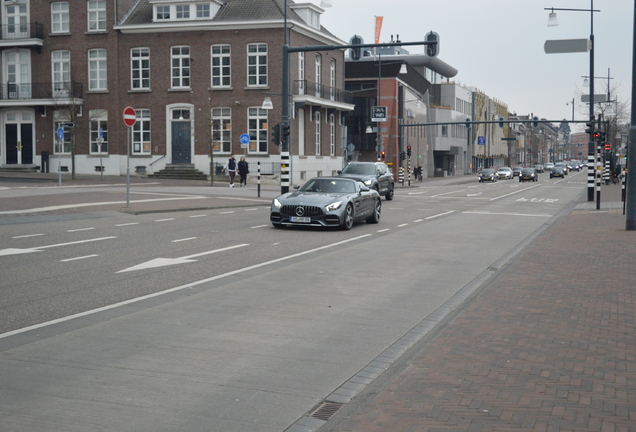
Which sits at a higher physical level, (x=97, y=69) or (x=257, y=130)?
(x=97, y=69)

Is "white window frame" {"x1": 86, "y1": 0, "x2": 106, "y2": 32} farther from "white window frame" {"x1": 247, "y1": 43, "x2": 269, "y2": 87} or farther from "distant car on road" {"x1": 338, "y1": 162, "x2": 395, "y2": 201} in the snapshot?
"distant car on road" {"x1": 338, "y1": 162, "x2": 395, "y2": 201}

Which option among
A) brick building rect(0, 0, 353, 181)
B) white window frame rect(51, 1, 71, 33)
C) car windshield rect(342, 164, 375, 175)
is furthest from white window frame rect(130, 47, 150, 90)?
car windshield rect(342, 164, 375, 175)

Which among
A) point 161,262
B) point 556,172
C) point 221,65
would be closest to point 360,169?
point 161,262

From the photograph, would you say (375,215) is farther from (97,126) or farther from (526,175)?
(526,175)

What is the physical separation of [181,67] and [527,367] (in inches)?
1884

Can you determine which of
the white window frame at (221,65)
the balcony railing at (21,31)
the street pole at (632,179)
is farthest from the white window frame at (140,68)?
the street pole at (632,179)

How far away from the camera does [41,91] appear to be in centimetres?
5238

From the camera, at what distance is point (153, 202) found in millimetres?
26641

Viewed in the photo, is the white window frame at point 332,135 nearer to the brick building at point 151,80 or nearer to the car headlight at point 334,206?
the brick building at point 151,80

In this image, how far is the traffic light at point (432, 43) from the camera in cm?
2506

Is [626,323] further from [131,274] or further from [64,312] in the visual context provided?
[131,274]

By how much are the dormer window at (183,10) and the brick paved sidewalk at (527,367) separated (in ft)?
143

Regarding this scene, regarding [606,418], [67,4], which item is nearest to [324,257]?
[606,418]

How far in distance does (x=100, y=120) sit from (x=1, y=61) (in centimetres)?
A: 826
